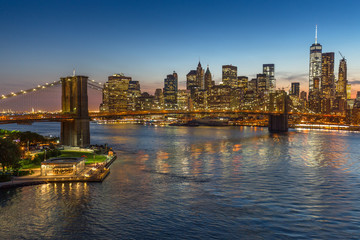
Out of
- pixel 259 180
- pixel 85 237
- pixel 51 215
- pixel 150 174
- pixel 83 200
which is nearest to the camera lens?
pixel 85 237

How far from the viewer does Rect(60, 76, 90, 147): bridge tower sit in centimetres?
5716

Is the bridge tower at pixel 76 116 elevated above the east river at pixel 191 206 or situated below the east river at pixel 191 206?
above

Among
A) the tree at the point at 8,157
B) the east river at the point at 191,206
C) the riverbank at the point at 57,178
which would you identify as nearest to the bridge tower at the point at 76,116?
the east river at the point at 191,206

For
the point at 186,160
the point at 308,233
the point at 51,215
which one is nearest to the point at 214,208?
the point at 308,233

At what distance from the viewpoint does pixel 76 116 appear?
57250 mm

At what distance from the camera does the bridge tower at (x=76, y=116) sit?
57.2 metres

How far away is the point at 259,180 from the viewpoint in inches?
1403

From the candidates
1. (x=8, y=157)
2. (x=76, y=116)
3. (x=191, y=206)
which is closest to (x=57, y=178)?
(x=8, y=157)

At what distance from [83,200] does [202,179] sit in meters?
14.0

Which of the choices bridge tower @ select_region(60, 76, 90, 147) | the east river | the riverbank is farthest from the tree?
bridge tower @ select_region(60, 76, 90, 147)

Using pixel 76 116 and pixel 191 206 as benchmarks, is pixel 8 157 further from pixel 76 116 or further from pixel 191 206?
pixel 76 116

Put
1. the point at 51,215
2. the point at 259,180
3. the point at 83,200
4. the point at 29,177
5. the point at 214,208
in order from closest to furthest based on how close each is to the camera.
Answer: the point at 51,215 < the point at 214,208 < the point at 83,200 < the point at 29,177 < the point at 259,180

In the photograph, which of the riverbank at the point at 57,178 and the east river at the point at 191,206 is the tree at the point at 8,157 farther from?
the east river at the point at 191,206

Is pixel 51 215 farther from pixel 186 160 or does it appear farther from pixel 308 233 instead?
pixel 186 160
